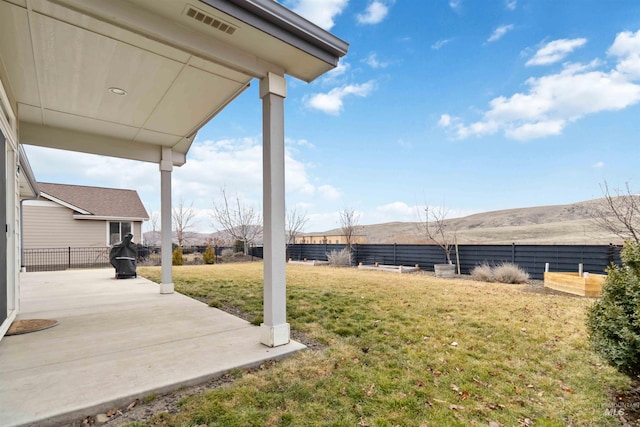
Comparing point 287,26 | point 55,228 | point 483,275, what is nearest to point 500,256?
point 483,275

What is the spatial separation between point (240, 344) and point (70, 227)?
17381 mm

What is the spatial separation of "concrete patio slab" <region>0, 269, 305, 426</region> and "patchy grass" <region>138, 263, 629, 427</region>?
437 mm

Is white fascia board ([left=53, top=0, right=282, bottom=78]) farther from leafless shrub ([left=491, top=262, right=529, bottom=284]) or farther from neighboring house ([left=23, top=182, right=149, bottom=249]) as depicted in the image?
neighboring house ([left=23, top=182, right=149, bottom=249])

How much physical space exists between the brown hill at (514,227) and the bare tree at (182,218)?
11793mm

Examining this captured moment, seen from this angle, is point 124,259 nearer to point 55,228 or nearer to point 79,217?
point 79,217

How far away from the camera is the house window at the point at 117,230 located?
17.0 meters

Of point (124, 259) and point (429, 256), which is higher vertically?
point (124, 259)

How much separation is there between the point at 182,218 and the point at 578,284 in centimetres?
2414

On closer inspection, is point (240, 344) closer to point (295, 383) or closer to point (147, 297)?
point (295, 383)

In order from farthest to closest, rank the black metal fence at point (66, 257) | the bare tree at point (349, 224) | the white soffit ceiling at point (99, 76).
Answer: the bare tree at point (349, 224)
the black metal fence at point (66, 257)
the white soffit ceiling at point (99, 76)

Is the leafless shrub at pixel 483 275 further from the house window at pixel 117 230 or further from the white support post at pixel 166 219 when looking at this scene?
the house window at pixel 117 230

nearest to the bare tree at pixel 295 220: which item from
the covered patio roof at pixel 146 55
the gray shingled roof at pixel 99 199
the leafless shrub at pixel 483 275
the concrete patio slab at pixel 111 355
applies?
the gray shingled roof at pixel 99 199

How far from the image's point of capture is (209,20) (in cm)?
278

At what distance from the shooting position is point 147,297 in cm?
636
